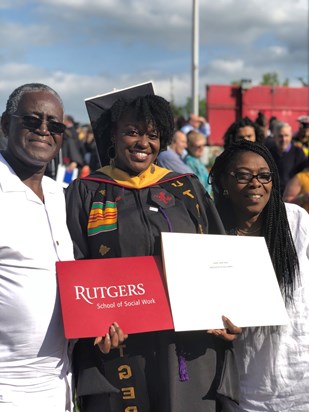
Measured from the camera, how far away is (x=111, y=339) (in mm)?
2531

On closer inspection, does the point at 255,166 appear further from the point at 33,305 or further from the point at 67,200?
the point at 33,305

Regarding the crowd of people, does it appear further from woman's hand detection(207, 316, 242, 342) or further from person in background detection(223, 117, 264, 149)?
person in background detection(223, 117, 264, 149)

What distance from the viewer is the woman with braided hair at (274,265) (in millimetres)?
2809

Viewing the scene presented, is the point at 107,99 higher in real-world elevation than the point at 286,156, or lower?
higher

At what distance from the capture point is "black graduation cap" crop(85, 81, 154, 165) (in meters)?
3.08

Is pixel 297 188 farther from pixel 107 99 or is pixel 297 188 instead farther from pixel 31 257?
pixel 31 257

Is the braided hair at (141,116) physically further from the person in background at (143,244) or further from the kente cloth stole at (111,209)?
the kente cloth stole at (111,209)

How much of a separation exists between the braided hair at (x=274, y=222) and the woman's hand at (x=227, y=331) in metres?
0.34

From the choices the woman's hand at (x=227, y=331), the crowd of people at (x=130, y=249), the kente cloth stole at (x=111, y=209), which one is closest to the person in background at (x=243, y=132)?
the crowd of people at (x=130, y=249)

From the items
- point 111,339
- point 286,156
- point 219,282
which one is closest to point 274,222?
point 219,282

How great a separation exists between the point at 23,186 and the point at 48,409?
890mm

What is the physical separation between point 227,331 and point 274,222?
1.96 feet

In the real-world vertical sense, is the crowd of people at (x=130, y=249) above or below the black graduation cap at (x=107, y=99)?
below

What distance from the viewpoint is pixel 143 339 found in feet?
9.05
